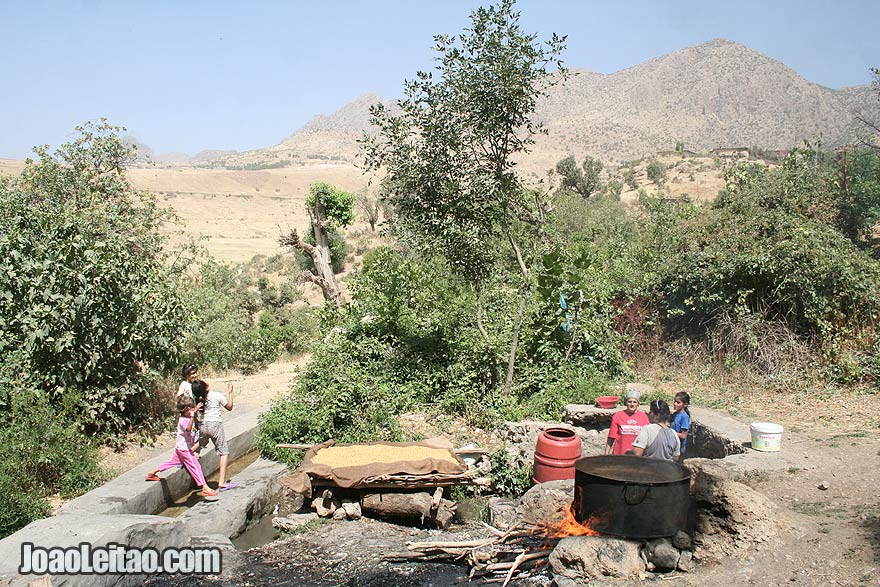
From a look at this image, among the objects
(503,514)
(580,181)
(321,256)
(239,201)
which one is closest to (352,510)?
(503,514)

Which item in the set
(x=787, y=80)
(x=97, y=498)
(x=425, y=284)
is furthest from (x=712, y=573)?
(x=787, y=80)

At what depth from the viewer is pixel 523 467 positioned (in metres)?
7.60

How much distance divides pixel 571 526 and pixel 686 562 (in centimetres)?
94

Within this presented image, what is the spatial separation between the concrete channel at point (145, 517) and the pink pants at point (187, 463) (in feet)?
0.33

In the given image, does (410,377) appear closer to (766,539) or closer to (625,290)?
(625,290)

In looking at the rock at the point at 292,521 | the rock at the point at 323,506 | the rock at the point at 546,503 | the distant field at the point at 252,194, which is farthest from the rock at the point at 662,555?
the distant field at the point at 252,194

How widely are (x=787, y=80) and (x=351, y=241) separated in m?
54.3

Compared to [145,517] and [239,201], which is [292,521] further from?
[239,201]

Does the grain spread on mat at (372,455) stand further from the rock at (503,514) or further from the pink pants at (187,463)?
the pink pants at (187,463)

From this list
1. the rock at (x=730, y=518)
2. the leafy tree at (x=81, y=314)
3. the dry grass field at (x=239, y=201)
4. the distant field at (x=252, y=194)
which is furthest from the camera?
the dry grass field at (x=239, y=201)

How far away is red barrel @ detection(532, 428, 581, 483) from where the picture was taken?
6875mm

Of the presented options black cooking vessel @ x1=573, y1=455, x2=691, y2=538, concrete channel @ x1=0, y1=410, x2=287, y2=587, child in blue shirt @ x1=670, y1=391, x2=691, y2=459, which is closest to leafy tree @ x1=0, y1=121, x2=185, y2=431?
concrete channel @ x1=0, y1=410, x2=287, y2=587

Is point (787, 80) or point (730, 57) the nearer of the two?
point (787, 80)

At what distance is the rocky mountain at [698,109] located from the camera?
5875cm
